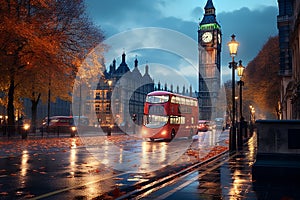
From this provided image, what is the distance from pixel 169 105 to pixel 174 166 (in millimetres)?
16825

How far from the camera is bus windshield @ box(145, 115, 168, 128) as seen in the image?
98.8 ft

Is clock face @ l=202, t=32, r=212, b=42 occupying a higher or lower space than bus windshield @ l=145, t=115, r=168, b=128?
higher

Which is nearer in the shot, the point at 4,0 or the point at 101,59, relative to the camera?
the point at 4,0

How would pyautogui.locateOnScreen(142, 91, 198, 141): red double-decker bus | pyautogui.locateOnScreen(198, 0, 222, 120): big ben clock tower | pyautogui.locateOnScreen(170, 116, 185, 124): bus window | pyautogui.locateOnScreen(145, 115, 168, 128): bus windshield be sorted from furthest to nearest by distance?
1. pyautogui.locateOnScreen(198, 0, 222, 120): big ben clock tower
2. pyautogui.locateOnScreen(170, 116, 185, 124): bus window
3. pyautogui.locateOnScreen(145, 115, 168, 128): bus windshield
4. pyautogui.locateOnScreen(142, 91, 198, 141): red double-decker bus

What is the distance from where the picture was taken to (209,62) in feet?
493

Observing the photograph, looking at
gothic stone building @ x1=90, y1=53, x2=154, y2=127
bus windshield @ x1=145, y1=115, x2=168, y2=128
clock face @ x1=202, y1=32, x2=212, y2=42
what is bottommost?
bus windshield @ x1=145, y1=115, x2=168, y2=128

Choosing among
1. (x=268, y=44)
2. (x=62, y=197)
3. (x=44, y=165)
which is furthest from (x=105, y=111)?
(x=62, y=197)

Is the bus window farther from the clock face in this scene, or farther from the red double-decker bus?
the clock face

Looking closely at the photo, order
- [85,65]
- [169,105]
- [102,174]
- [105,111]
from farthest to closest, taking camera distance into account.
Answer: [105,111] → [169,105] → [85,65] → [102,174]

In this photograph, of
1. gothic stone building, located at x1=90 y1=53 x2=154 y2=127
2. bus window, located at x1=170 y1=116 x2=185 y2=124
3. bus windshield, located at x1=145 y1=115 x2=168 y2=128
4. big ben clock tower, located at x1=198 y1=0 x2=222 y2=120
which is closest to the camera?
bus windshield, located at x1=145 y1=115 x2=168 y2=128

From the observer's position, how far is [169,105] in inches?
1168

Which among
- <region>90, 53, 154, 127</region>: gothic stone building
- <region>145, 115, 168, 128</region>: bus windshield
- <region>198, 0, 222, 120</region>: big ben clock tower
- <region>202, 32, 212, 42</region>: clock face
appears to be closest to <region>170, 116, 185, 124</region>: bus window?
<region>145, 115, 168, 128</region>: bus windshield

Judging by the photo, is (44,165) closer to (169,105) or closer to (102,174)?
(102,174)

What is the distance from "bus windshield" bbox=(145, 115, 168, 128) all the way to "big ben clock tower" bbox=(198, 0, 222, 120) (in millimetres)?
117338
